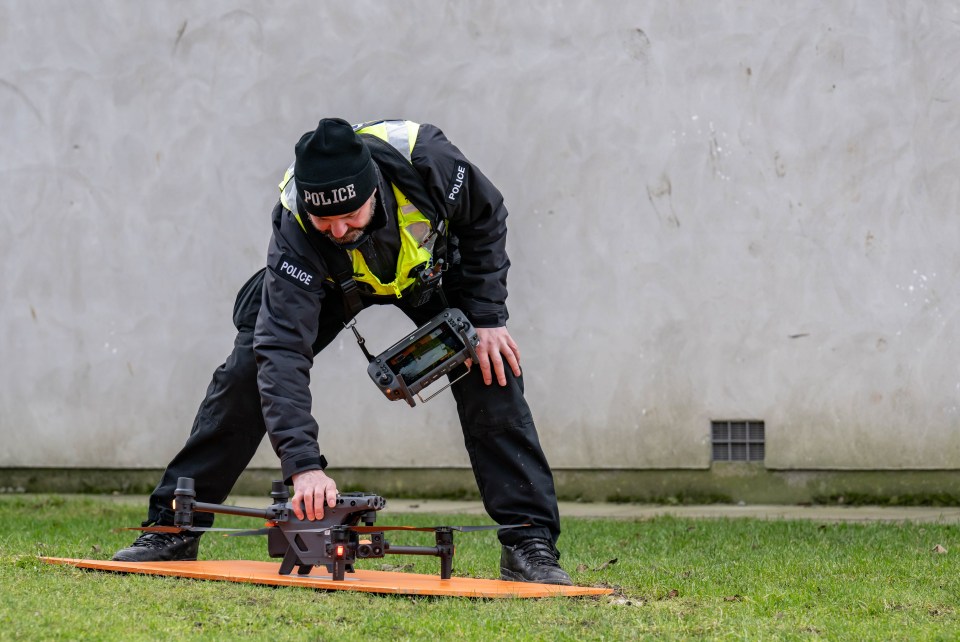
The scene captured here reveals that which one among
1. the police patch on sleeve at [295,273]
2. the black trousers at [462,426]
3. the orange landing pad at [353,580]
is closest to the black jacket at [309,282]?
the police patch on sleeve at [295,273]

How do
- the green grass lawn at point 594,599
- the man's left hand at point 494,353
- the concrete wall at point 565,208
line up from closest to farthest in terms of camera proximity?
the green grass lawn at point 594,599 → the man's left hand at point 494,353 → the concrete wall at point 565,208

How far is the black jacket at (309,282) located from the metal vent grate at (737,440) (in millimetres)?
3482

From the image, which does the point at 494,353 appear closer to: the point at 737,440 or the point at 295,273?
the point at 295,273

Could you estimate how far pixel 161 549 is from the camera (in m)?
4.78

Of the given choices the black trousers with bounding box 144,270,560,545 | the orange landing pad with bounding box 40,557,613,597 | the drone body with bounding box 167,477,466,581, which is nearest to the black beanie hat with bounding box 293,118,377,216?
the black trousers with bounding box 144,270,560,545

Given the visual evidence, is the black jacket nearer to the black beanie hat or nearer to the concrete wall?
the black beanie hat

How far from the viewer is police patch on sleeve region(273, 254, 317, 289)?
169 inches

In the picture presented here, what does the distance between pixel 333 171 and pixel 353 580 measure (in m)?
1.36

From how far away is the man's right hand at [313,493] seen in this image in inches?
160

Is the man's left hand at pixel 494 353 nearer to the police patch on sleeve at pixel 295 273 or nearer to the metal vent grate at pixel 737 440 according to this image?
the police patch on sleeve at pixel 295 273

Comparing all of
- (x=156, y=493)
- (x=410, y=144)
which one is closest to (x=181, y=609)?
(x=156, y=493)

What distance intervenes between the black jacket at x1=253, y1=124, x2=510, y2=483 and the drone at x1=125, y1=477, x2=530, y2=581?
0.21m

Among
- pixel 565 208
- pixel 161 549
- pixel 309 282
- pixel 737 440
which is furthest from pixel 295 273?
pixel 737 440

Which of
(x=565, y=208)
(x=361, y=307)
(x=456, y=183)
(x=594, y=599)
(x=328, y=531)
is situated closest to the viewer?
(x=594, y=599)
